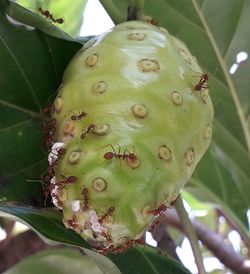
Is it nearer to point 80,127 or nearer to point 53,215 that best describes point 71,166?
point 80,127

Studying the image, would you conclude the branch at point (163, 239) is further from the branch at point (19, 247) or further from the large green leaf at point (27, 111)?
the large green leaf at point (27, 111)

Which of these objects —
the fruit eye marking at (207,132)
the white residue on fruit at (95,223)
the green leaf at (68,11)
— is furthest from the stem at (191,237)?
the green leaf at (68,11)

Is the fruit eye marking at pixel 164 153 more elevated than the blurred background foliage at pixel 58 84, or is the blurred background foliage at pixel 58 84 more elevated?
the fruit eye marking at pixel 164 153

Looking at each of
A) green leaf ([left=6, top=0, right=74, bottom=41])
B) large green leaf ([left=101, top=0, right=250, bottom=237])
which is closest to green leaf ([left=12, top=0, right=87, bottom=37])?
large green leaf ([left=101, top=0, right=250, bottom=237])

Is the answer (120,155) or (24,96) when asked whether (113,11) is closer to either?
(24,96)

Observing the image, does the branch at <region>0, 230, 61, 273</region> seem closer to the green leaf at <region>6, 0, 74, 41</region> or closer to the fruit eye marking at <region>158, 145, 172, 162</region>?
the green leaf at <region>6, 0, 74, 41</region>
